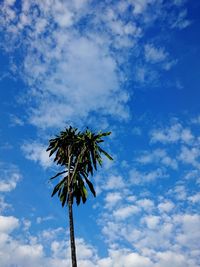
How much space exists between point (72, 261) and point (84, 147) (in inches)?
480

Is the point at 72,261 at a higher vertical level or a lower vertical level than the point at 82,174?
lower

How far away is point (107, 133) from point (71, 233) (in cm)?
1185

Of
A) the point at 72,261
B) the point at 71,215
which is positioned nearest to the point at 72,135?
the point at 71,215

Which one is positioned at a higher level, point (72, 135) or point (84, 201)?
point (72, 135)

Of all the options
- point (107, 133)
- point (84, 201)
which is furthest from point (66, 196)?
point (107, 133)

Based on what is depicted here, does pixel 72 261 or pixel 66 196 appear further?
pixel 66 196

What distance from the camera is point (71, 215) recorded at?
35.8m

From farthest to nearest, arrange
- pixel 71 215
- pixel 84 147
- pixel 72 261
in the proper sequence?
pixel 84 147 < pixel 71 215 < pixel 72 261

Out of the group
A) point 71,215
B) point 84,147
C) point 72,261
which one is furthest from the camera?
point 84,147

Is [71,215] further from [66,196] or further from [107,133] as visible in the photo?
[107,133]

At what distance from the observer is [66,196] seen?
39.9m

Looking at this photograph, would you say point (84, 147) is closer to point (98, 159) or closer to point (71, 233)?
point (98, 159)

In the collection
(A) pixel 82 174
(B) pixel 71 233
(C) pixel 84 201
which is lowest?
(B) pixel 71 233

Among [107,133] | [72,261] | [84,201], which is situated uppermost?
[107,133]
